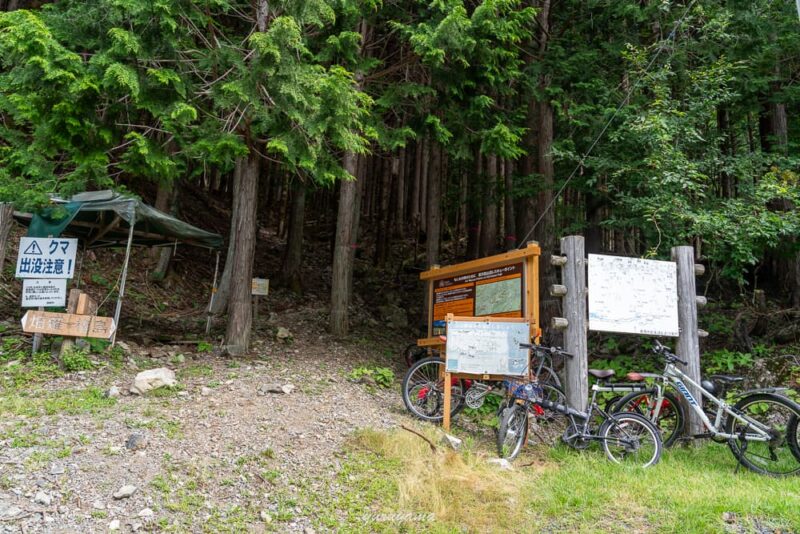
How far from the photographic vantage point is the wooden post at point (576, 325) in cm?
582

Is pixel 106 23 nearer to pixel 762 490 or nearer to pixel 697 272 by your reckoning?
pixel 697 272

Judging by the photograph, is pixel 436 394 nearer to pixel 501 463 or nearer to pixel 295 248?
pixel 501 463

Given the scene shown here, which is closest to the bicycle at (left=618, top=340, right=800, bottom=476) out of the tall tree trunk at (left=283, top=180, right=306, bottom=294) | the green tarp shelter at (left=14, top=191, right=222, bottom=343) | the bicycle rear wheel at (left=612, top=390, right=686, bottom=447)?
the bicycle rear wheel at (left=612, top=390, right=686, bottom=447)

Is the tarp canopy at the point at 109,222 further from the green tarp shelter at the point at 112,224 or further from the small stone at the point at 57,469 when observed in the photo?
the small stone at the point at 57,469

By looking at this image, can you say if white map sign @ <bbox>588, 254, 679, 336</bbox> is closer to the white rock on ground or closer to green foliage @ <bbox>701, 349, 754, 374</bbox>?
green foliage @ <bbox>701, 349, 754, 374</bbox>

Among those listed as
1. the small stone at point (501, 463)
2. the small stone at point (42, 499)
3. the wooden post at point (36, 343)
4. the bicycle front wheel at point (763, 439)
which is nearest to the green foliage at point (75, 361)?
the wooden post at point (36, 343)

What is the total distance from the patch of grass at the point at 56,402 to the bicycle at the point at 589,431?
4036 mm

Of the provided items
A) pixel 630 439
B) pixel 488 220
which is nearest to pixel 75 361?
pixel 630 439

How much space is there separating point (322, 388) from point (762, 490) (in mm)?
4590

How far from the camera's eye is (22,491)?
3.78 meters

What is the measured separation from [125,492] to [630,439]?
4404 millimetres

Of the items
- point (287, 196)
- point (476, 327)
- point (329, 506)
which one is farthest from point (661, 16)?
point (287, 196)

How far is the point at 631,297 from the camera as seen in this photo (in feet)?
19.5

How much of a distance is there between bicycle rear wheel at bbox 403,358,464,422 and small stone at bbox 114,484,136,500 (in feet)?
9.93
